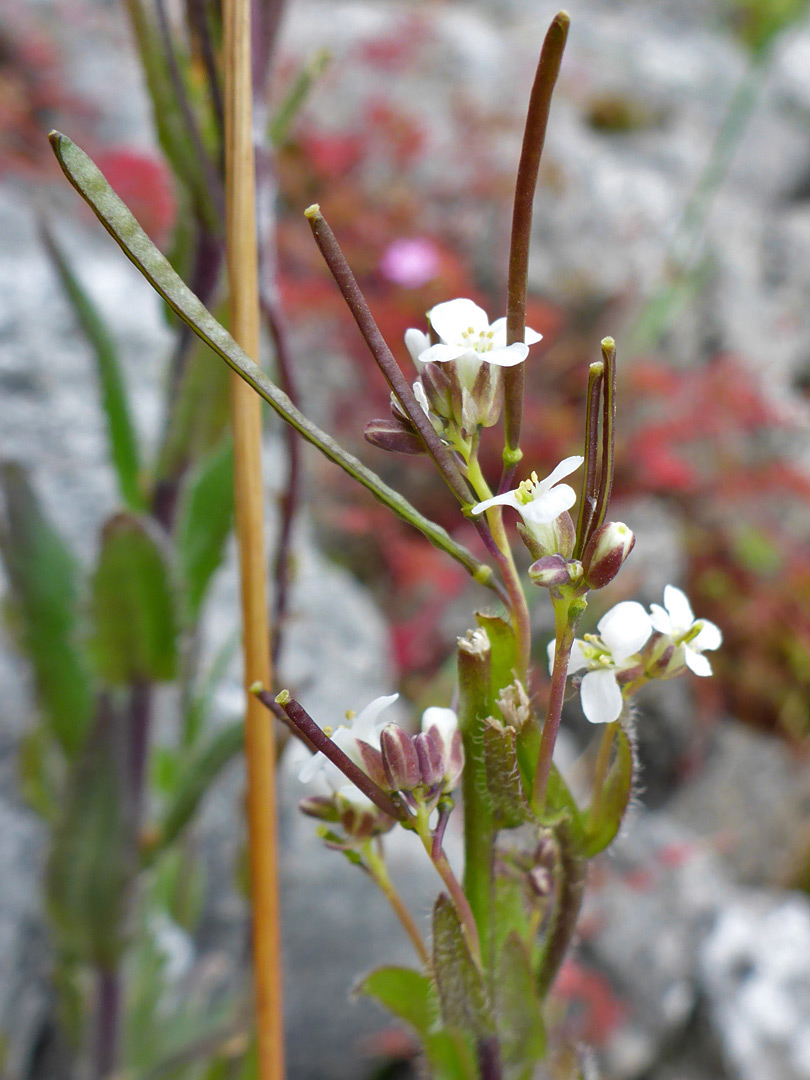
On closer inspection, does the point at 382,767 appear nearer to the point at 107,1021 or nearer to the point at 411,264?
the point at 107,1021

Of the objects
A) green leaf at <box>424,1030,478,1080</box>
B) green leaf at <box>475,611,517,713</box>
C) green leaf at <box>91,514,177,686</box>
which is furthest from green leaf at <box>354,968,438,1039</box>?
green leaf at <box>91,514,177,686</box>

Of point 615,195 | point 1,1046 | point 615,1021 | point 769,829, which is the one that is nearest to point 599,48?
point 615,195

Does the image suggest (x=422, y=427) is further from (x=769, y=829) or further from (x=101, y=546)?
(x=769, y=829)

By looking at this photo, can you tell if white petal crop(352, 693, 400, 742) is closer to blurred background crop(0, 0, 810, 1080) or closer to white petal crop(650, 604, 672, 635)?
white petal crop(650, 604, 672, 635)

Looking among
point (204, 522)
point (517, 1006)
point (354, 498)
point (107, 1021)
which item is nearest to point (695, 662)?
point (517, 1006)

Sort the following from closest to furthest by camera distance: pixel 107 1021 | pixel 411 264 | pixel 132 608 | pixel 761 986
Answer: pixel 132 608 < pixel 107 1021 < pixel 761 986 < pixel 411 264

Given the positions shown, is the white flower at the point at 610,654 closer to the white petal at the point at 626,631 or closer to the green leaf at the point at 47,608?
the white petal at the point at 626,631

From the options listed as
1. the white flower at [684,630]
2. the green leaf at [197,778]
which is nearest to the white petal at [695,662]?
the white flower at [684,630]
